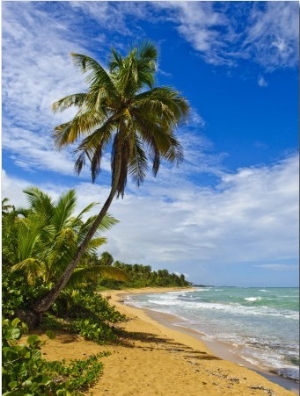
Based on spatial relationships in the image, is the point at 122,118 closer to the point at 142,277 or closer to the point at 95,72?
the point at 95,72

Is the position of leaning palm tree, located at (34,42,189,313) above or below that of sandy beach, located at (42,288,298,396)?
above

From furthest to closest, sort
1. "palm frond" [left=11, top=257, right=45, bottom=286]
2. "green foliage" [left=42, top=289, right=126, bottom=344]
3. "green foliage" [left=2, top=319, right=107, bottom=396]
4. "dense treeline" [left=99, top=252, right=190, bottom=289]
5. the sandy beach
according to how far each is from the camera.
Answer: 1. "dense treeline" [left=99, top=252, right=190, bottom=289]
2. "green foliage" [left=42, top=289, right=126, bottom=344]
3. "palm frond" [left=11, top=257, right=45, bottom=286]
4. the sandy beach
5. "green foliage" [left=2, top=319, right=107, bottom=396]

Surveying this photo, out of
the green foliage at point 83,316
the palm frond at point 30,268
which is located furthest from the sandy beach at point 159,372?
the palm frond at point 30,268

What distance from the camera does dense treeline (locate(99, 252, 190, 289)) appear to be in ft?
208

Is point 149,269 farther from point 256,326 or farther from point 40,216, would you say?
point 40,216

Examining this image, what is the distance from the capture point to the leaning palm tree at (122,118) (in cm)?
1024

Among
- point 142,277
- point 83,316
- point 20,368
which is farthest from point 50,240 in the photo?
point 142,277

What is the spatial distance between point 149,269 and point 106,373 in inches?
3094

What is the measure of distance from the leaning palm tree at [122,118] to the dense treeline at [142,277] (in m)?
48.5

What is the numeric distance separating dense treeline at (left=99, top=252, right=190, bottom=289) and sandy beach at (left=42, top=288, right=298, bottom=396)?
159 ft

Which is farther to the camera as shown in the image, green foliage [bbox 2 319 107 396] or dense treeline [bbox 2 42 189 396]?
dense treeline [bbox 2 42 189 396]

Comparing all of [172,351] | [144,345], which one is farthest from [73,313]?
[172,351]

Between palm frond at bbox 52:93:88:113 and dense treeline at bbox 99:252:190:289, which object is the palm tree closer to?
palm frond at bbox 52:93:88:113

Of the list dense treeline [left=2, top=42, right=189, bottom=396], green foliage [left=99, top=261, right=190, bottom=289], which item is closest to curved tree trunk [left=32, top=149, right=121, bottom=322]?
dense treeline [left=2, top=42, right=189, bottom=396]
